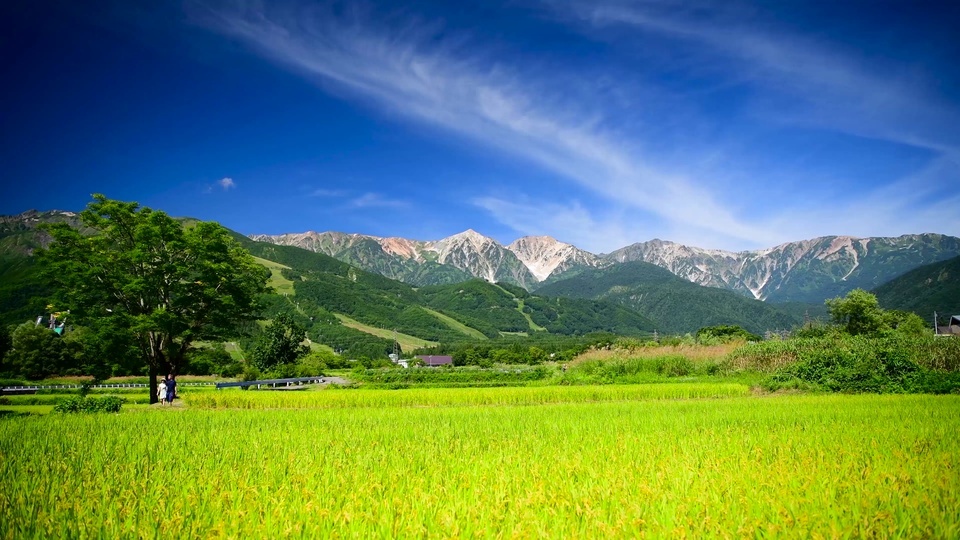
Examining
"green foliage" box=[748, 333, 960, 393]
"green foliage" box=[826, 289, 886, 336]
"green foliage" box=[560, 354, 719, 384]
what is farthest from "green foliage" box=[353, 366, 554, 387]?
"green foliage" box=[826, 289, 886, 336]

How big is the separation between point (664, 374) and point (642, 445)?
101 feet

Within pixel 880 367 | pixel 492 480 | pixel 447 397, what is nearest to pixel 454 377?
pixel 447 397

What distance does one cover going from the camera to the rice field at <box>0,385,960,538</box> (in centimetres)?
463

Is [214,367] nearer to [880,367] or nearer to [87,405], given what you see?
[87,405]

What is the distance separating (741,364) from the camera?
36.3 metres

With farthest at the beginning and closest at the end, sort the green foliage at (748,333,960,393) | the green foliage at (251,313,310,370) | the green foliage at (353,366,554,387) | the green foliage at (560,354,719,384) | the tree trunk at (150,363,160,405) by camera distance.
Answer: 1. the green foliage at (251,313,310,370)
2. the green foliage at (353,366,554,387)
3. the green foliage at (560,354,719,384)
4. the tree trunk at (150,363,160,405)
5. the green foliage at (748,333,960,393)

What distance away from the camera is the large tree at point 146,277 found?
2773cm

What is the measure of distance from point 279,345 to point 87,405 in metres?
47.0

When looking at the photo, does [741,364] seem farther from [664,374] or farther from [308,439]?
[308,439]

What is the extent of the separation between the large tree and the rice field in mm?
17668

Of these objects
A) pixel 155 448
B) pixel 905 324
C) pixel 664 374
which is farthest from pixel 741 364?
pixel 905 324

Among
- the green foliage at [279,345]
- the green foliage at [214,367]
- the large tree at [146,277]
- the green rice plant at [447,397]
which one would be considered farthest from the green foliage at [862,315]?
the green foliage at [214,367]

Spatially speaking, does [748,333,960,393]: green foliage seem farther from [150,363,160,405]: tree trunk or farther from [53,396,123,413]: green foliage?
[150,363,160,405]: tree trunk

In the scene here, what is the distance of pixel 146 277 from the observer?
2839 centimetres
